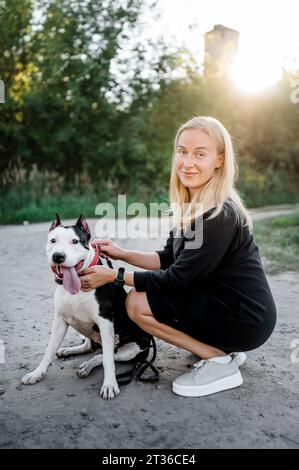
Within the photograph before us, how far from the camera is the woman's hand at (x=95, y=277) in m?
2.85

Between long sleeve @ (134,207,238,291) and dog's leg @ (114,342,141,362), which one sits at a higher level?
long sleeve @ (134,207,238,291)

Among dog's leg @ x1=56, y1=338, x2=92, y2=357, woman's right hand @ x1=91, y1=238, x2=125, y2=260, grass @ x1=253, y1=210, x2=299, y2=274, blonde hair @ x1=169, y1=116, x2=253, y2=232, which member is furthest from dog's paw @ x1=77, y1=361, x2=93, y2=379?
grass @ x1=253, y1=210, x2=299, y2=274

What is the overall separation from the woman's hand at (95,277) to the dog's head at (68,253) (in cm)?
7

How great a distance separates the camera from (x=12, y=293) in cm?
500

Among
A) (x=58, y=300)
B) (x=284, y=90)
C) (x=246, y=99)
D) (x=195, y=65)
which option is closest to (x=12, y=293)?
(x=58, y=300)

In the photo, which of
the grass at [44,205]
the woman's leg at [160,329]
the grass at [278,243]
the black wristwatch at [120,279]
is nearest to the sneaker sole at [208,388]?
the woman's leg at [160,329]

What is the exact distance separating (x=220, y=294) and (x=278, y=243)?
5.41 metres

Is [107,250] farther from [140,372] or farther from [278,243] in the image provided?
[278,243]

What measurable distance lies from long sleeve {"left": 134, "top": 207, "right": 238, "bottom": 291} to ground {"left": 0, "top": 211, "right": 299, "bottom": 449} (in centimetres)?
71

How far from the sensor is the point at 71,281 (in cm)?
279

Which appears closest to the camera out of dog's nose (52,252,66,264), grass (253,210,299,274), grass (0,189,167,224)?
dog's nose (52,252,66,264)

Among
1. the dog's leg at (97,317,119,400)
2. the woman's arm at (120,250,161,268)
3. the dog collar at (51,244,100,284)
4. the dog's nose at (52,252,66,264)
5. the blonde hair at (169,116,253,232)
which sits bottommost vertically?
the dog's leg at (97,317,119,400)

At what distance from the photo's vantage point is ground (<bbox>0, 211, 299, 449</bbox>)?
2330 millimetres

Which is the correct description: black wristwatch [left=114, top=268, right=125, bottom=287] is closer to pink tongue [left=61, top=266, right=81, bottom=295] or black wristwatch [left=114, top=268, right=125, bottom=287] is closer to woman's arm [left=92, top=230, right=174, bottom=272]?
pink tongue [left=61, top=266, right=81, bottom=295]
